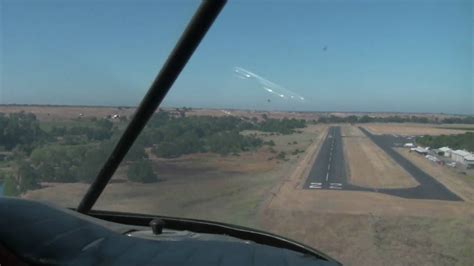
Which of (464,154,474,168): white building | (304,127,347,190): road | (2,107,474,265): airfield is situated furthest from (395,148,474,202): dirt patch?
(304,127,347,190): road

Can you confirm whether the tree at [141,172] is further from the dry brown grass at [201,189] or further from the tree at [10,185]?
the tree at [10,185]

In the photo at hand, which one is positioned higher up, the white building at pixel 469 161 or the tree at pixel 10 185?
the white building at pixel 469 161

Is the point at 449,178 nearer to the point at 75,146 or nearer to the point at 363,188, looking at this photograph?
the point at 363,188

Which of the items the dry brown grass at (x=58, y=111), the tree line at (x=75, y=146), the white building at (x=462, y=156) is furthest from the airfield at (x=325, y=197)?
the white building at (x=462, y=156)

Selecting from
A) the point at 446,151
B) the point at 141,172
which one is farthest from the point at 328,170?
the point at 141,172

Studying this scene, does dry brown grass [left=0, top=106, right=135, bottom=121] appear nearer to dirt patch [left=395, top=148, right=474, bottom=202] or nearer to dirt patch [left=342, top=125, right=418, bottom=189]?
dirt patch [left=342, top=125, right=418, bottom=189]

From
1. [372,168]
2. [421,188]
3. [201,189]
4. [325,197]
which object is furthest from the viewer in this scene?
[372,168]
